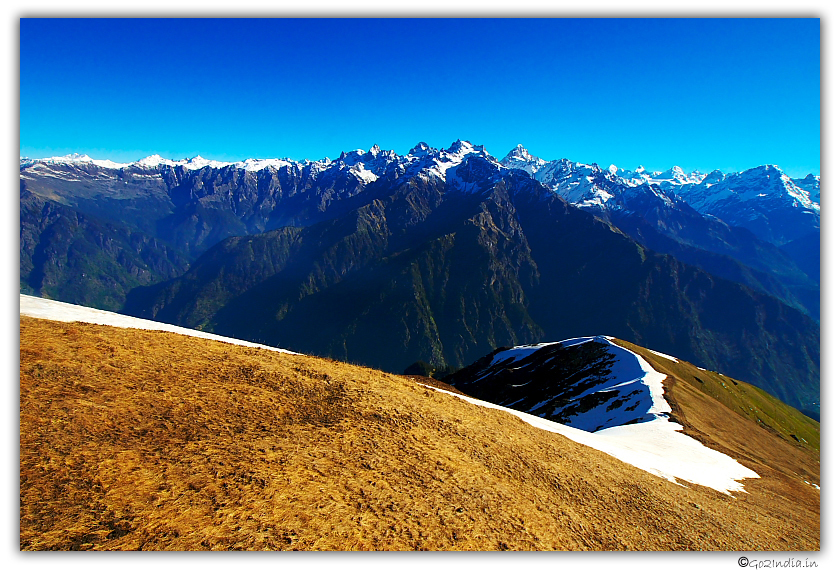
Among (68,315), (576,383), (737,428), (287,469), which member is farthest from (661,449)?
(68,315)

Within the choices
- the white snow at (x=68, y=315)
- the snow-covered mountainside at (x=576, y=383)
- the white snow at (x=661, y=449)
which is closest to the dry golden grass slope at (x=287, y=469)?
the white snow at (x=68, y=315)

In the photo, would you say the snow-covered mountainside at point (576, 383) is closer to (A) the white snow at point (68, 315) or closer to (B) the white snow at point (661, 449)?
(B) the white snow at point (661, 449)

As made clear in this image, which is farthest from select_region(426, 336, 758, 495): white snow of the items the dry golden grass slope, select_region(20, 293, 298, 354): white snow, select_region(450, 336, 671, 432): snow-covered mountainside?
select_region(20, 293, 298, 354): white snow

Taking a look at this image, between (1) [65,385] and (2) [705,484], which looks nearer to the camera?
(1) [65,385]
